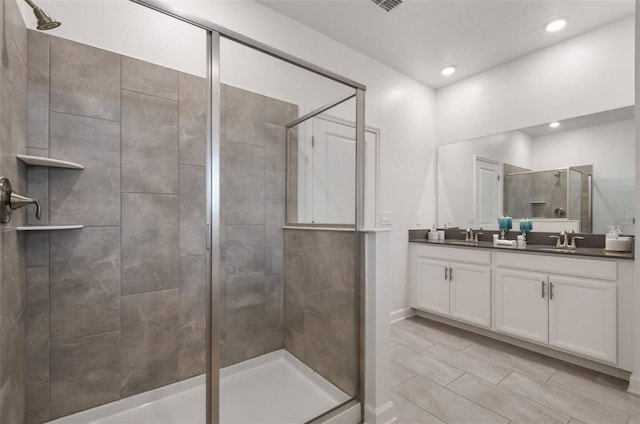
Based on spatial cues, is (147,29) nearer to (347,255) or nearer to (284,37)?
(284,37)

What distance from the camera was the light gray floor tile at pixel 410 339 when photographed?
2619 millimetres

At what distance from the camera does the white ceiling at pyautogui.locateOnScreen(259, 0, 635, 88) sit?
228 centimetres

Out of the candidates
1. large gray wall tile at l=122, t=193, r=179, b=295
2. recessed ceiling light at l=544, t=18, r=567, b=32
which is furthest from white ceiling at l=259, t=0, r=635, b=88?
large gray wall tile at l=122, t=193, r=179, b=295

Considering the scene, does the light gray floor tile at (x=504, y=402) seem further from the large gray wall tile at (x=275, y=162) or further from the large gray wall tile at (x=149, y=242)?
the large gray wall tile at (x=149, y=242)

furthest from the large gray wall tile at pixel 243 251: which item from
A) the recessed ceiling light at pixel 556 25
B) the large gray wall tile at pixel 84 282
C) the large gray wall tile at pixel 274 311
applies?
the recessed ceiling light at pixel 556 25

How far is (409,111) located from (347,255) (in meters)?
2.30

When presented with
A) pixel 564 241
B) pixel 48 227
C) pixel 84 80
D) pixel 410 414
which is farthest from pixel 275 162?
pixel 564 241

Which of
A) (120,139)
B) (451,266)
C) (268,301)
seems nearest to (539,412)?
(451,266)

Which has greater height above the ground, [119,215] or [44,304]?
[119,215]

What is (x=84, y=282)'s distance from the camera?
63.2 inches

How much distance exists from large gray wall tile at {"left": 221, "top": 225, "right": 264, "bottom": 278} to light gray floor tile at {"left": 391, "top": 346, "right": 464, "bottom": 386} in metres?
1.36

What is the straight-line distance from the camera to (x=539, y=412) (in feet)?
5.63

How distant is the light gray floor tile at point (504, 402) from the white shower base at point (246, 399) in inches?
33.9

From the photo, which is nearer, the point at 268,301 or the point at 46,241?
the point at 46,241
